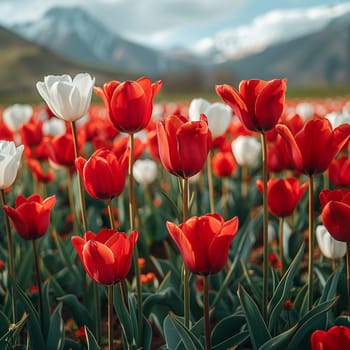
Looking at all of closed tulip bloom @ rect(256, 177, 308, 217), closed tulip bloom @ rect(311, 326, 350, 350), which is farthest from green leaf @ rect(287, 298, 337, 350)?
closed tulip bloom @ rect(256, 177, 308, 217)

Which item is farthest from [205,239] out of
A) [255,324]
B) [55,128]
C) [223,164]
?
[55,128]

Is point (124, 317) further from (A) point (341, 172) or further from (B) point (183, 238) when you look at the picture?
(A) point (341, 172)

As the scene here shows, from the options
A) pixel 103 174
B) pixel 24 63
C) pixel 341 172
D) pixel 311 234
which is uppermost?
pixel 24 63

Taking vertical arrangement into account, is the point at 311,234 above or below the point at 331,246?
above

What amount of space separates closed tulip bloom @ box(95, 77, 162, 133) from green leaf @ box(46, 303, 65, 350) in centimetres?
79

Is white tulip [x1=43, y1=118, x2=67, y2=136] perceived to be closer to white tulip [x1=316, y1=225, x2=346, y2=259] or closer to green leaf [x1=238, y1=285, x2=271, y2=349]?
white tulip [x1=316, y1=225, x2=346, y2=259]

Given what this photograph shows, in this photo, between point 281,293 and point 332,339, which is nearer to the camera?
point 332,339

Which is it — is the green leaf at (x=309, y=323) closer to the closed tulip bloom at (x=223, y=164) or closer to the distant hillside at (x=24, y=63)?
the closed tulip bloom at (x=223, y=164)

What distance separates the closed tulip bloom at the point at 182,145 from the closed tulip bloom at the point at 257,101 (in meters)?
0.17

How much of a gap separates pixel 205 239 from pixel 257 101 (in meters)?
0.52

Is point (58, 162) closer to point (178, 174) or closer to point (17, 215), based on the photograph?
point (17, 215)

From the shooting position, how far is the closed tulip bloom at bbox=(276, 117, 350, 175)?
1702 millimetres

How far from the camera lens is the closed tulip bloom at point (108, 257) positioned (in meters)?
1.54

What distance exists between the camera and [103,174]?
5.83 feet
